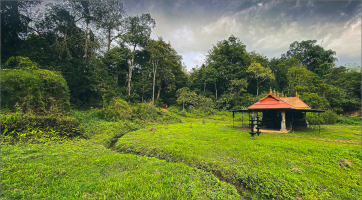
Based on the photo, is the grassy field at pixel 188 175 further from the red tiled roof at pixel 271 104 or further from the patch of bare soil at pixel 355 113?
the patch of bare soil at pixel 355 113

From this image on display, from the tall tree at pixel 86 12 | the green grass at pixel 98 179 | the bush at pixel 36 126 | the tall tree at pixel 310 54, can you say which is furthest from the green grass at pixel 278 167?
the tall tree at pixel 310 54

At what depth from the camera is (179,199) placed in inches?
127

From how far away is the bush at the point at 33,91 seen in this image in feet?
28.2

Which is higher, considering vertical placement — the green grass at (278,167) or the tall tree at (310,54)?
the tall tree at (310,54)

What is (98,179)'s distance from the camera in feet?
12.9

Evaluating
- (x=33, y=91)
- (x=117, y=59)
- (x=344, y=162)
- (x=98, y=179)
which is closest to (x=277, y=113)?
(x=344, y=162)

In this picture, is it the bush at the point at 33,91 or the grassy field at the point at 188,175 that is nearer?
the grassy field at the point at 188,175

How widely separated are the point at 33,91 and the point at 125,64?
67.7ft

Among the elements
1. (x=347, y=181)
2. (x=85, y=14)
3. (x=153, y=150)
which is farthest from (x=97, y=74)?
(x=347, y=181)

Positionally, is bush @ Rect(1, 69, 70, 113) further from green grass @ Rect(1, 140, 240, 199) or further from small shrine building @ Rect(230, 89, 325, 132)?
small shrine building @ Rect(230, 89, 325, 132)

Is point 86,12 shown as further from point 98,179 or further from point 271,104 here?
point 271,104

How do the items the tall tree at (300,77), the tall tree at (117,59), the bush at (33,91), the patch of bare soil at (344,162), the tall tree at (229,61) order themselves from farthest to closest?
1. the tall tree at (229,61)
2. the tall tree at (300,77)
3. the tall tree at (117,59)
4. the bush at (33,91)
5. the patch of bare soil at (344,162)

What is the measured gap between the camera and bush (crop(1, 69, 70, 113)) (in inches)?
338

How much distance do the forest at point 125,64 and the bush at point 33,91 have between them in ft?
0.28
